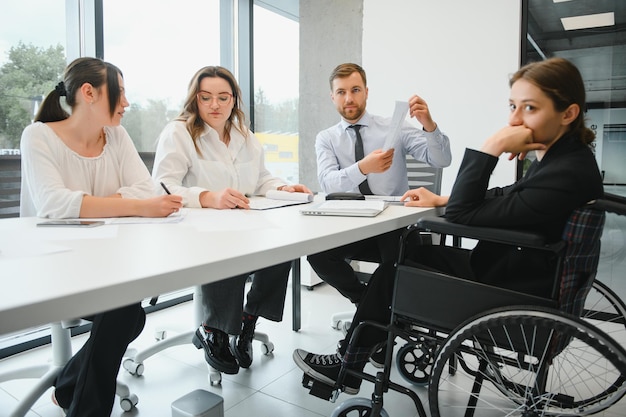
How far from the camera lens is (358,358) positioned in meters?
1.33

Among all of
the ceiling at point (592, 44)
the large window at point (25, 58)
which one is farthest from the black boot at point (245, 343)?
the ceiling at point (592, 44)

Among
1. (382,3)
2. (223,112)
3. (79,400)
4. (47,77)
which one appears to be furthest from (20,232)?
(382,3)

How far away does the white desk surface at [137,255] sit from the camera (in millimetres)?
549

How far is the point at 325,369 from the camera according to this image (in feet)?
4.74

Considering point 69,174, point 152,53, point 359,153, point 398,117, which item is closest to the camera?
point 69,174

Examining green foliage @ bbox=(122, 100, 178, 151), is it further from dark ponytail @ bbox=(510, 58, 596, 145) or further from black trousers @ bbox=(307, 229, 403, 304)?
dark ponytail @ bbox=(510, 58, 596, 145)

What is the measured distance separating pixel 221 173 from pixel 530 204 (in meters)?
1.31

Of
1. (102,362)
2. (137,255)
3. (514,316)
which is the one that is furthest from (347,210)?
(102,362)

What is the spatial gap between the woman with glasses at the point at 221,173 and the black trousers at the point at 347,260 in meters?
0.17

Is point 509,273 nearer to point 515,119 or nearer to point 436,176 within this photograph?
point 515,119

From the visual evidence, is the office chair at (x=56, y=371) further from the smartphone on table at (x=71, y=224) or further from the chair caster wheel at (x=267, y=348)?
the chair caster wheel at (x=267, y=348)

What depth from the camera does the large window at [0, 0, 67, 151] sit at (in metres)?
2.09

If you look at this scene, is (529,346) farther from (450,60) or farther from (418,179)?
(450,60)

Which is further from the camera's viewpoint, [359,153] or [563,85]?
[359,153]
